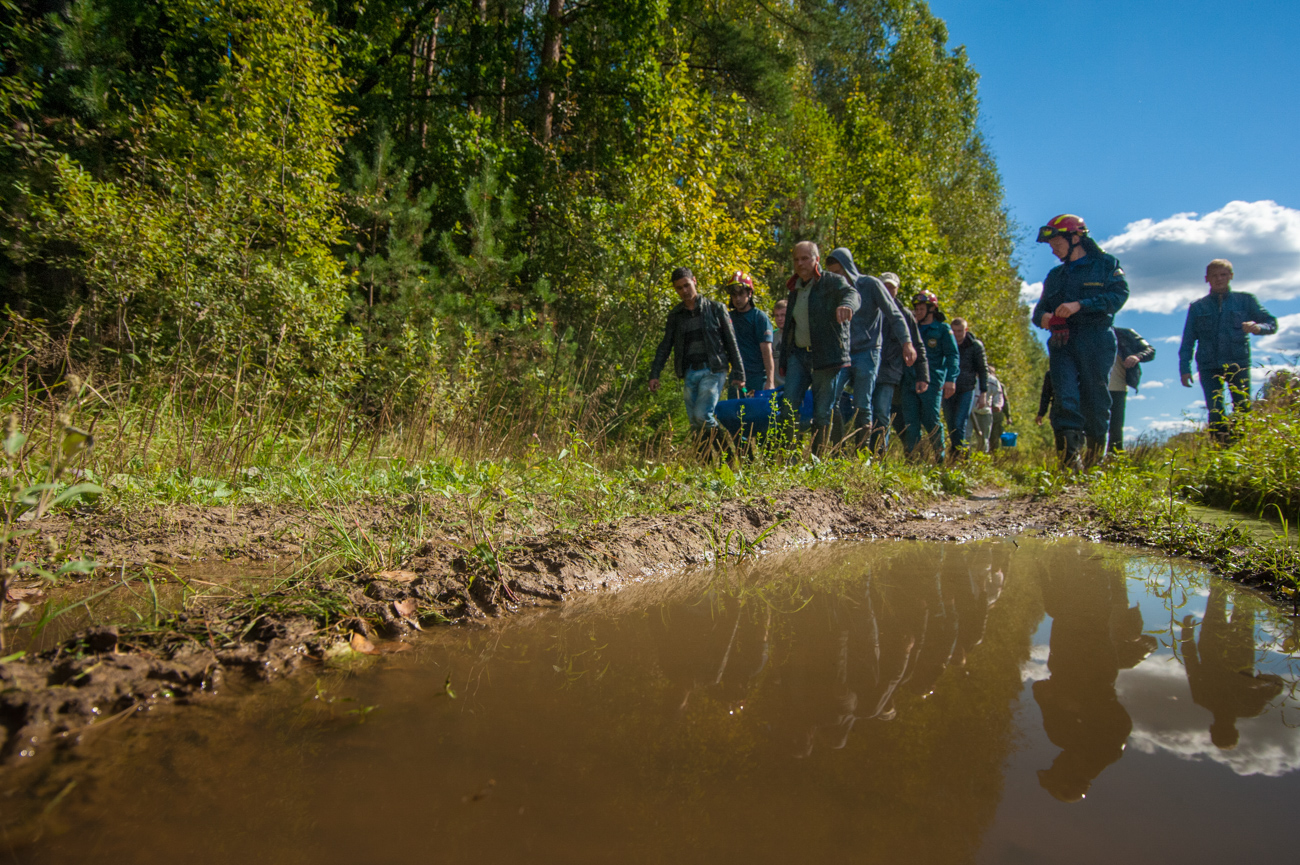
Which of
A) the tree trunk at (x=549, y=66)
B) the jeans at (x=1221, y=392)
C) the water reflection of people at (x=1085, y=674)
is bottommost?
the water reflection of people at (x=1085, y=674)

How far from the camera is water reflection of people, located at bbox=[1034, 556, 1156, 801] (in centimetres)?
107

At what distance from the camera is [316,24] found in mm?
7188

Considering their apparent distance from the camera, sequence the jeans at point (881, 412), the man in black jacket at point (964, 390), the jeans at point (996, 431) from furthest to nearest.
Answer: the jeans at point (996, 431) < the man in black jacket at point (964, 390) < the jeans at point (881, 412)

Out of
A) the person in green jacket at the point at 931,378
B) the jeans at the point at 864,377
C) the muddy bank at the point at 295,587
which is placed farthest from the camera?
the person in green jacket at the point at 931,378

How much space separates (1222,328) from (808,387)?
4.21 m

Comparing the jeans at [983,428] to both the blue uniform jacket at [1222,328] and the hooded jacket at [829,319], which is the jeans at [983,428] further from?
the hooded jacket at [829,319]

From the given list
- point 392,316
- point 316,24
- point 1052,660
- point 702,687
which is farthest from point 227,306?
point 1052,660

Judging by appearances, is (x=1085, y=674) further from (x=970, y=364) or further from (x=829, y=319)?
(x=970, y=364)

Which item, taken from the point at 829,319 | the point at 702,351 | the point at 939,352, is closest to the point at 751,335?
the point at 702,351

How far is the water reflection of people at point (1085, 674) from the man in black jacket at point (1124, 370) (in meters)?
5.97

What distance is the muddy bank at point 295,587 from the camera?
1172mm

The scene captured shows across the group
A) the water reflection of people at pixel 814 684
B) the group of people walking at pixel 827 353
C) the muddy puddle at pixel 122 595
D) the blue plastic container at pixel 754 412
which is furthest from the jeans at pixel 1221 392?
the muddy puddle at pixel 122 595

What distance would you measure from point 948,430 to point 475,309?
6.41 meters

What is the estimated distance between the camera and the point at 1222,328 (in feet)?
20.2
